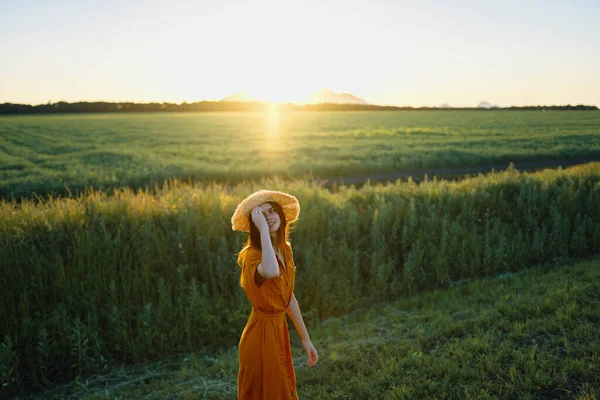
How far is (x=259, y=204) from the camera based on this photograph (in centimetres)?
315

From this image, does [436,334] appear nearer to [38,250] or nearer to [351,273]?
[351,273]

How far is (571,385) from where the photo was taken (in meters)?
3.98

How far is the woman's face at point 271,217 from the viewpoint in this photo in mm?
3176

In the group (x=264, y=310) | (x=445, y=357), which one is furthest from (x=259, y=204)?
(x=445, y=357)

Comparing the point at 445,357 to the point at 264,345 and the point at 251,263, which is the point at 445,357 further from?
the point at 251,263

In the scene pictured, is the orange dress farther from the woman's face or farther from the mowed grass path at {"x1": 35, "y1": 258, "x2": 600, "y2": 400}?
the mowed grass path at {"x1": 35, "y1": 258, "x2": 600, "y2": 400}

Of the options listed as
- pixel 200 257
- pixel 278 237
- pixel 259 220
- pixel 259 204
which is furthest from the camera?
pixel 200 257

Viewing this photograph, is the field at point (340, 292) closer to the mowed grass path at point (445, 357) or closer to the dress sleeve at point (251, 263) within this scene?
the mowed grass path at point (445, 357)

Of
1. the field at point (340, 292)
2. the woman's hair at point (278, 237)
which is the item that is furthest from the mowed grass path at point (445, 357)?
the woman's hair at point (278, 237)

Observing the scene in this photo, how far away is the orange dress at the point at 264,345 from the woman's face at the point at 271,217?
0.20m

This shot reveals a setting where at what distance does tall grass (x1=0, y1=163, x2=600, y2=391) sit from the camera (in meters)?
6.09

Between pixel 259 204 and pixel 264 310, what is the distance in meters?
0.71

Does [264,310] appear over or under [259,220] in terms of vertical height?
under

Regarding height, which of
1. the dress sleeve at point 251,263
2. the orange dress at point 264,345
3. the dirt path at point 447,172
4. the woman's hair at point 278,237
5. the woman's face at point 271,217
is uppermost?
the woman's face at point 271,217
